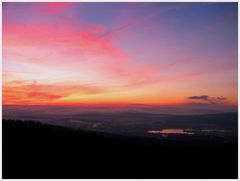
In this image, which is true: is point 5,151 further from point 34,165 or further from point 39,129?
point 39,129

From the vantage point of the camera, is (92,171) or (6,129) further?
(6,129)

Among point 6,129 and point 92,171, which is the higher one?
point 6,129

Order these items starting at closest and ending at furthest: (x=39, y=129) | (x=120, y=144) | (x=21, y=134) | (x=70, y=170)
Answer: (x=70, y=170) → (x=21, y=134) → (x=39, y=129) → (x=120, y=144)

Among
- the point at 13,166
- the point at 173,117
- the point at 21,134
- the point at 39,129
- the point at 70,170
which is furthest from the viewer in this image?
the point at 173,117

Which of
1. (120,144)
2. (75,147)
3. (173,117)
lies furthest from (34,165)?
(173,117)

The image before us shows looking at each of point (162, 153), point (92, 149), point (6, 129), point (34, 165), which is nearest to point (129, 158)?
point (92, 149)

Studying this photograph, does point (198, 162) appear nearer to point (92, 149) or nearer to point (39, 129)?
point (92, 149)
